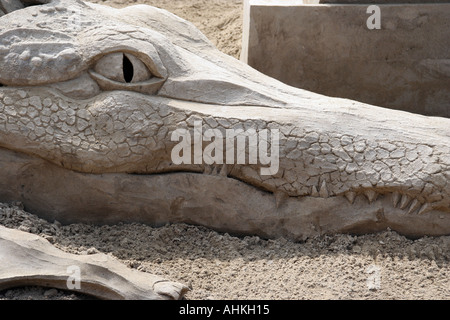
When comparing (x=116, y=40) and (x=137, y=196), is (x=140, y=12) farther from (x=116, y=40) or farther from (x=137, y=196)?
(x=137, y=196)

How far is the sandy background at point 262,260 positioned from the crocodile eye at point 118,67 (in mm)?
634

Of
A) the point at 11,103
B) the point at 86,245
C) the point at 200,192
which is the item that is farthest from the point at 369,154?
the point at 11,103

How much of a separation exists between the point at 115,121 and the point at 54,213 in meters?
0.52

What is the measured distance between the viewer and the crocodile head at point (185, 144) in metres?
2.95

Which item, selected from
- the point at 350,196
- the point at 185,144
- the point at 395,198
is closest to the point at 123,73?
the point at 185,144

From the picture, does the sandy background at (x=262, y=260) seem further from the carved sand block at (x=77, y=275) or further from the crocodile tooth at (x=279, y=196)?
the crocodile tooth at (x=279, y=196)

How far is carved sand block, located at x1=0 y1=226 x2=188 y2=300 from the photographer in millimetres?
2557

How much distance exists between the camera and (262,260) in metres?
2.93

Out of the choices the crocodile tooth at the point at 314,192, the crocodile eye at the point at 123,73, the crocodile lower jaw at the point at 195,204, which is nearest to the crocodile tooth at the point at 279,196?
the crocodile lower jaw at the point at 195,204

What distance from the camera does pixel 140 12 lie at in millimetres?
3342

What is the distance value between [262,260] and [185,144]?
566 millimetres

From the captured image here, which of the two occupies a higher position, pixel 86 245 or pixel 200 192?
pixel 200 192
